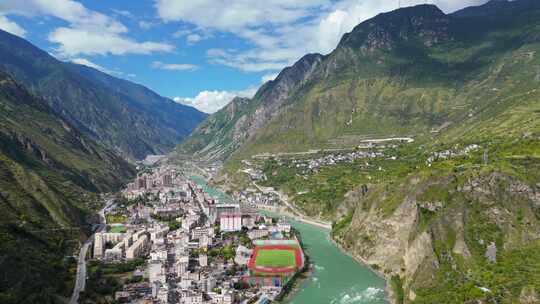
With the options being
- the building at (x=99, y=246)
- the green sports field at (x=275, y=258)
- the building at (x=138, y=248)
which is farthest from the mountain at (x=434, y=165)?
the building at (x=99, y=246)

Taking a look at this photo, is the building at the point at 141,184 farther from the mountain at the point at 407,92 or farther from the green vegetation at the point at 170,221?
the mountain at the point at 407,92

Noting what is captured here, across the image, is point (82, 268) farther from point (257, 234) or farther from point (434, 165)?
point (434, 165)

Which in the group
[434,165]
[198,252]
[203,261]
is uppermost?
[434,165]

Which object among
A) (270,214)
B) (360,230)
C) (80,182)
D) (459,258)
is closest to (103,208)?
(80,182)

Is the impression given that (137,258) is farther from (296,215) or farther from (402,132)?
(402,132)

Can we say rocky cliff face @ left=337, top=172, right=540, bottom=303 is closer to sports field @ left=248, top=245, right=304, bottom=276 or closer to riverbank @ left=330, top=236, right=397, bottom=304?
riverbank @ left=330, top=236, right=397, bottom=304

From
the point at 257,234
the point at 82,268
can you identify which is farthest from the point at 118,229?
the point at 257,234

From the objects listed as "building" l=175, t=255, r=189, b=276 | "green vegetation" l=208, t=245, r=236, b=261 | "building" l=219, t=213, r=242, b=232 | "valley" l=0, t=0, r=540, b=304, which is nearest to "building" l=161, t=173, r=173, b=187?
"valley" l=0, t=0, r=540, b=304
